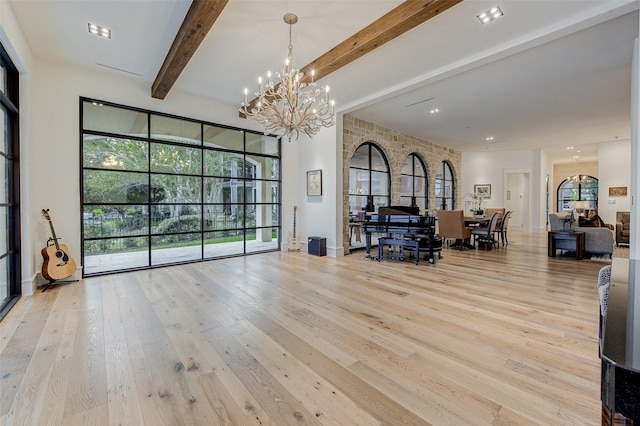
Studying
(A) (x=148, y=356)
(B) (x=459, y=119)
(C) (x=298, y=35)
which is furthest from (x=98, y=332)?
(B) (x=459, y=119)

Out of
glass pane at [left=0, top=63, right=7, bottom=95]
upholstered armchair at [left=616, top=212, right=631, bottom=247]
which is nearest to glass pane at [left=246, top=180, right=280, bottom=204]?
glass pane at [left=0, top=63, right=7, bottom=95]

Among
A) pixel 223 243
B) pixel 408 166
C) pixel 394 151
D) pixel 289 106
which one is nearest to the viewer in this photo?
pixel 289 106

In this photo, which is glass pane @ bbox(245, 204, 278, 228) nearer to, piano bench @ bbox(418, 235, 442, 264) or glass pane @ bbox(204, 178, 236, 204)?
glass pane @ bbox(204, 178, 236, 204)

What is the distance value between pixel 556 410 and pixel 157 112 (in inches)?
244

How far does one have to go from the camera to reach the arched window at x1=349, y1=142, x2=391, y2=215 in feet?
22.6

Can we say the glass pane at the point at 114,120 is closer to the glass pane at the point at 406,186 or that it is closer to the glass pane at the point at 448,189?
the glass pane at the point at 406,186

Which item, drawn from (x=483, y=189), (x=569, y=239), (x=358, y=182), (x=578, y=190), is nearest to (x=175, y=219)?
(x=358, y=182)

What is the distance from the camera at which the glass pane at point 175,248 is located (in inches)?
198

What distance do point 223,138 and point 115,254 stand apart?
116 inches

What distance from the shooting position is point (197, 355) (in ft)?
7.03

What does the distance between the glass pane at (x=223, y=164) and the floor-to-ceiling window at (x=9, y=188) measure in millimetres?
2609

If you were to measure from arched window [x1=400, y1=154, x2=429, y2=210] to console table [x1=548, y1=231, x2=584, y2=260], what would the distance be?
3620mm

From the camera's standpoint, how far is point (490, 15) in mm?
2977

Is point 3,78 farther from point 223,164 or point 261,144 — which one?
point 261,144
